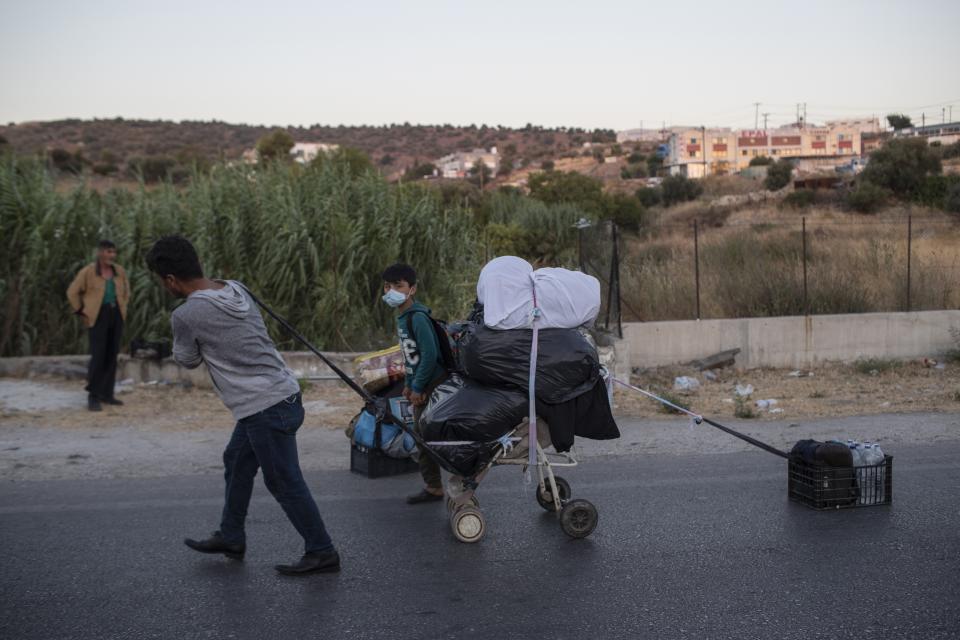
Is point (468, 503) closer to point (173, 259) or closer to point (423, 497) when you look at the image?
point (423, 497)

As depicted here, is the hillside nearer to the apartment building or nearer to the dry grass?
the apartment building

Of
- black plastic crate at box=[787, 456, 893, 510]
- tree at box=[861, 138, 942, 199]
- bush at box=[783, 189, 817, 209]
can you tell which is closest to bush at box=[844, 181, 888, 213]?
tree at box=[861, 138, 942, 199]

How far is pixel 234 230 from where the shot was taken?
1348 cm

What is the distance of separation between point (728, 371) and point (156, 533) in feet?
28.9

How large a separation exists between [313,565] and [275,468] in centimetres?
57

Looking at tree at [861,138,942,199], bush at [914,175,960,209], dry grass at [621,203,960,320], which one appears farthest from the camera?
tree at [861,138,942,199]

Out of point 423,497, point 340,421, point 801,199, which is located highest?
point 801,199

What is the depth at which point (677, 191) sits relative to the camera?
186 ft

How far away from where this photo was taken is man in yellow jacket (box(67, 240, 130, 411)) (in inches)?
413

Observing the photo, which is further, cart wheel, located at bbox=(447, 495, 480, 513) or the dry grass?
the dry grass

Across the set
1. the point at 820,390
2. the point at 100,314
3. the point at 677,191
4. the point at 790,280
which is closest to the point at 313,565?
the point at 100,314

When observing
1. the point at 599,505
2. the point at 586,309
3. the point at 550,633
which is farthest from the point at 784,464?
the point at 550,633

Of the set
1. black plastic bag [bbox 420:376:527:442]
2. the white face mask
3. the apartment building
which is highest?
the apartment building

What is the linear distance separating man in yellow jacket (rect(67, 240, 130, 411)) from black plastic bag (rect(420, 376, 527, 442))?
6.07 m
